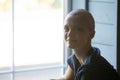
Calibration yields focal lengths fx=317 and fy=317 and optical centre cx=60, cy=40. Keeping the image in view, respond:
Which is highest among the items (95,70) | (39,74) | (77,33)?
(77,33)

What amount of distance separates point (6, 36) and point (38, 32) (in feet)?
0.84

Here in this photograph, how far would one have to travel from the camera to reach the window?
7.64 feet

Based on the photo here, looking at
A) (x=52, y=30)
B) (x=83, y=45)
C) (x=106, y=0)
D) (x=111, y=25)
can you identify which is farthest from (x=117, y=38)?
(x=83, y=45)

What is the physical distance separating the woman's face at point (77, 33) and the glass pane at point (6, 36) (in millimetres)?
968

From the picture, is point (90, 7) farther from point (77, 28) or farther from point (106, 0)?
point (77, 28)

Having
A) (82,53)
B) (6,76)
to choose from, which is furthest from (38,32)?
(82,53)

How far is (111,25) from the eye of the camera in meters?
2.24

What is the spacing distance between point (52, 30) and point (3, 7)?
1.48 ft

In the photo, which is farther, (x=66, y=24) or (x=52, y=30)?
(x=52, y=30)

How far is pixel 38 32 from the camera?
2449 millimetres

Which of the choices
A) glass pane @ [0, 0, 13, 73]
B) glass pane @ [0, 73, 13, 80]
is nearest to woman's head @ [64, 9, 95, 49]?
glass pane @ [0, 0, 13, 73]

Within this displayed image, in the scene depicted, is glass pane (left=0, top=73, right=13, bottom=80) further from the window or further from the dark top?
the dark top

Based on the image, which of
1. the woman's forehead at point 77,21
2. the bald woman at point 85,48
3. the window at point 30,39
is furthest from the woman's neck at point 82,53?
the window at point 30,39

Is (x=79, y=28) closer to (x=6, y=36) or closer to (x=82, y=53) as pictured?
(x=82, y=53)
